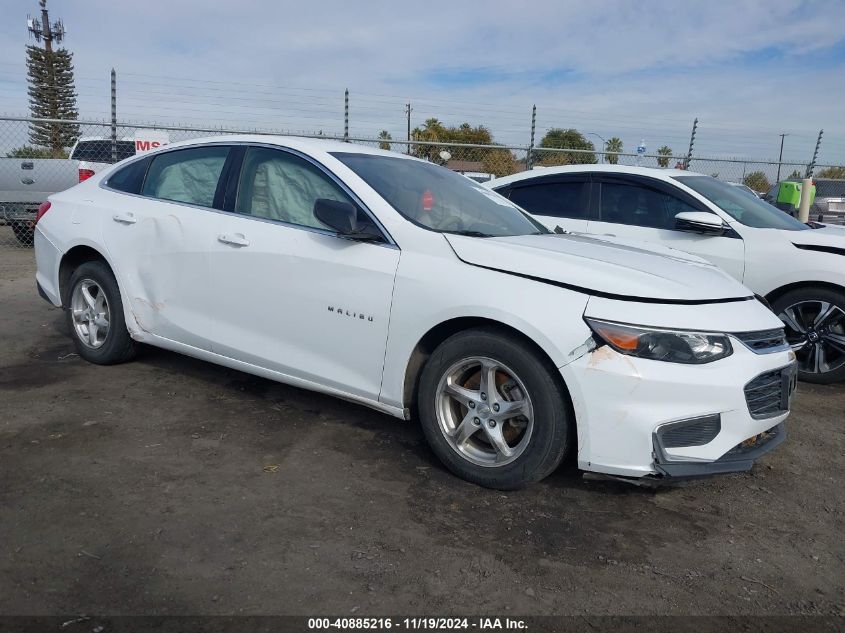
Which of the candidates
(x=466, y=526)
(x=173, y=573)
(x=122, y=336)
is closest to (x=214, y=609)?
(x=173, y=573)

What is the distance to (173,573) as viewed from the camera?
260 cm

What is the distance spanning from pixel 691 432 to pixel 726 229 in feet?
10.4

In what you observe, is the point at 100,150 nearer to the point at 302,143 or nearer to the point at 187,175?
the point at 187,175

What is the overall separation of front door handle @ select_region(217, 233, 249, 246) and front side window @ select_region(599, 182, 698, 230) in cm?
345

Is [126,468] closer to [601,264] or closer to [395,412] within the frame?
[395,412]

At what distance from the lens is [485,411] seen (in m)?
3.32

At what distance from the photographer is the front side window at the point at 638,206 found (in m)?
6.03

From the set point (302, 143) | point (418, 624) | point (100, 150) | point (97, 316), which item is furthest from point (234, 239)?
point (100, 150)

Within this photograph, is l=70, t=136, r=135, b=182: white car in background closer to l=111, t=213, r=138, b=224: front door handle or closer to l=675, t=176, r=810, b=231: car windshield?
l=111, t=213, r=138, b=224: front door handle

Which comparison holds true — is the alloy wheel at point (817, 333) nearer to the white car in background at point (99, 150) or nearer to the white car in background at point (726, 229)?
the white car in background at point (726, 229)

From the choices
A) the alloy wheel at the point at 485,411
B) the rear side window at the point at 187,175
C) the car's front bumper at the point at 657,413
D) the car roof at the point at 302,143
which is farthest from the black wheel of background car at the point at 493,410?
the rear side window at the point at 187,175

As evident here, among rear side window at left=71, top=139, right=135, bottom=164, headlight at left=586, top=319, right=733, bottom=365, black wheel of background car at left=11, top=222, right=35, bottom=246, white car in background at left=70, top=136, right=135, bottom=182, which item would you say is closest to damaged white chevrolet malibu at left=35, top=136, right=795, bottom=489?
headlight at left=586, top=319, right=733, bottom=365

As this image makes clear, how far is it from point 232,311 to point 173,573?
1815 mm

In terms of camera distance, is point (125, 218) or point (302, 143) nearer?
point (302, 143)
